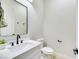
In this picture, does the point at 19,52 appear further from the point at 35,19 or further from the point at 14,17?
the point at 35,19

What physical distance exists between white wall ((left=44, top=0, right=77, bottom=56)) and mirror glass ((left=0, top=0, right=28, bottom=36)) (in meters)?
1.23

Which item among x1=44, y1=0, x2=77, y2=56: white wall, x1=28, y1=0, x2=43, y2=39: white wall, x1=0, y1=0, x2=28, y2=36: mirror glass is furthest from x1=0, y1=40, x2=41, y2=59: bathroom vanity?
x1=44, y1=0, x2=77, y2=56: white wall

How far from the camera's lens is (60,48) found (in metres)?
3.43

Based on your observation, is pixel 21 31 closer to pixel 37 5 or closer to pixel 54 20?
pixel 37 5

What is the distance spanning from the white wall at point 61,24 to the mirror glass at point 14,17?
48.4 inches

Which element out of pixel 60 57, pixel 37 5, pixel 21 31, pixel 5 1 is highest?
pixel 37 5

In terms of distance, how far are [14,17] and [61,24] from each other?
1.86m

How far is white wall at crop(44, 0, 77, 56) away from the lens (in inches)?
126

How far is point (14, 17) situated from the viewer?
7.24ft

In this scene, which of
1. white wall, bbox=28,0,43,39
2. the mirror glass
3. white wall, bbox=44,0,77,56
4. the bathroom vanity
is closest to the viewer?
the bathroom vanity

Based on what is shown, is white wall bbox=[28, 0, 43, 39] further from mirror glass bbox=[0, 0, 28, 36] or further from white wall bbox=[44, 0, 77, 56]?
white wall bbox=[44, 0, 77, 56]

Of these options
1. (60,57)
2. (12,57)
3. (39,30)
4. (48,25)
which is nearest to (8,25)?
(12,57)

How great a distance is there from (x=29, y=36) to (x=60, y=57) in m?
1.45

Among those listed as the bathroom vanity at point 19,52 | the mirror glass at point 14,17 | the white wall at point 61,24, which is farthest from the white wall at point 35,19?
the bathroom vanity at point 19,52
